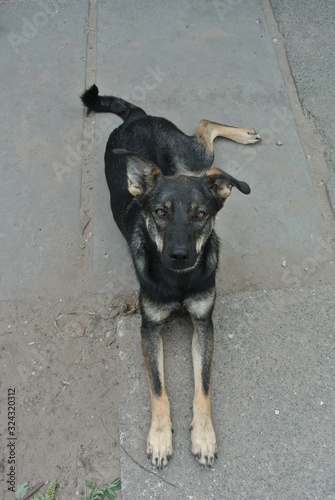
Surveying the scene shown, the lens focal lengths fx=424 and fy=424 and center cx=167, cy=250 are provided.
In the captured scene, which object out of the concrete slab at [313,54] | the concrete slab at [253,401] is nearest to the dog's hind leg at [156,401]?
the concrete slab at [253,401]

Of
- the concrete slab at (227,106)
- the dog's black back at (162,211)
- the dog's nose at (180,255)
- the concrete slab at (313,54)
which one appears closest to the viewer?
the dog's nose at (180,255)

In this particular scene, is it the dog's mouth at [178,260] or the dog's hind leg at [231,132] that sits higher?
the dog's mouth at [178,260]

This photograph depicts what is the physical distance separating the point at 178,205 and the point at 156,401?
4.56ft

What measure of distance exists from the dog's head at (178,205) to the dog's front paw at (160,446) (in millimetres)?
1126

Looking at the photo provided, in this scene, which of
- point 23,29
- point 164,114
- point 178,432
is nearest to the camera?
point 178,432

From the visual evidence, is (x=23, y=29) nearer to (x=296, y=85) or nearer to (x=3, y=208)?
(x=3, y=208)

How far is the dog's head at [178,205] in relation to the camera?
2.72 m

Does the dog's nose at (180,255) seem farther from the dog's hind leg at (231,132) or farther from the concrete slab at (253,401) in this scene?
the dog's hind leg at (231,132)

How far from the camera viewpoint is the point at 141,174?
9.78 ft

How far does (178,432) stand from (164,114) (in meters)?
3.23

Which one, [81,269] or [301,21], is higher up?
[301,21]

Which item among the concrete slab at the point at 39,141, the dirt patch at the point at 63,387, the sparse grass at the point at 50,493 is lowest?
the sparse grass at the point at 50,493

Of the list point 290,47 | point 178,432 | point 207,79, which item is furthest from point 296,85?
point 178,432

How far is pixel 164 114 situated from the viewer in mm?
4656
